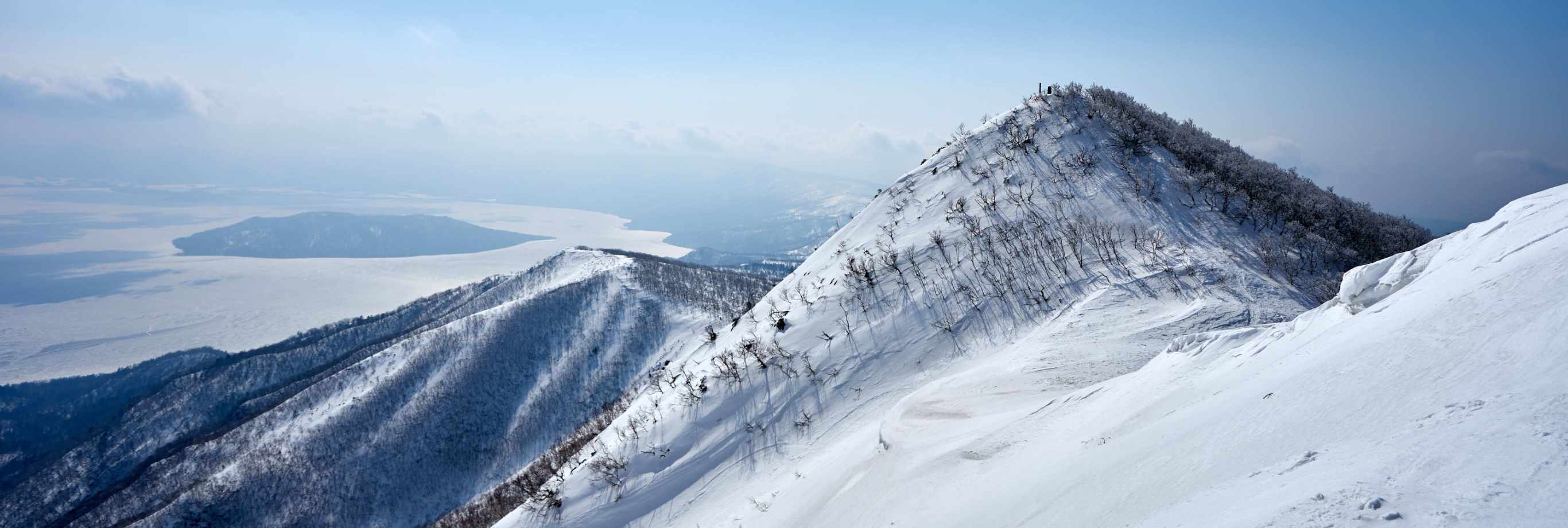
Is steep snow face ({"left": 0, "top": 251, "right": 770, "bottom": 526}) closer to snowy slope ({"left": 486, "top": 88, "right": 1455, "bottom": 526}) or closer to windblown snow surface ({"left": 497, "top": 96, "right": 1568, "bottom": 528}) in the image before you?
snowy slope ({"left": 486, "top": 88, "right": 1455, "bottom": 526})

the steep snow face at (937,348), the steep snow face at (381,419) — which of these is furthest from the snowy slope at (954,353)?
the steep snow face at (381,419)

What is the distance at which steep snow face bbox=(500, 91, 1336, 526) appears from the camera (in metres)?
9.30

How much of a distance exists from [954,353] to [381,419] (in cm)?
6970

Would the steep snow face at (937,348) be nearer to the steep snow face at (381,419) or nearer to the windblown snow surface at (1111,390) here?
the windblown snow surface at (1111,390)

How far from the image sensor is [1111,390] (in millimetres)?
8453

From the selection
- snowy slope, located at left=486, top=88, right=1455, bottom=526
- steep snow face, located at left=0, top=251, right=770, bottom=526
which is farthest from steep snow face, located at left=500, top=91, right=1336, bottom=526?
steep snow face, located at left=0, top=251, right=770, bottom=526

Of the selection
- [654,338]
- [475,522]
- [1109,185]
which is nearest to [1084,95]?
[1109,185]

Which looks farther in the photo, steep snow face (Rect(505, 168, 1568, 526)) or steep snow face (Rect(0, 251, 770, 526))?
steep snow face (Rect(0, 251, 770, 526))

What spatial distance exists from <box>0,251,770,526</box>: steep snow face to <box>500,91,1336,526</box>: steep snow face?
138 feet

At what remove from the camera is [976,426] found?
9062 millimetres

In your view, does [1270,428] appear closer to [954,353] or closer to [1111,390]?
[1111,390]

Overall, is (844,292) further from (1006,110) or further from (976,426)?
(1006,110)

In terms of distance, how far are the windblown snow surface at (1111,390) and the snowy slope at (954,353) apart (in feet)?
0.19

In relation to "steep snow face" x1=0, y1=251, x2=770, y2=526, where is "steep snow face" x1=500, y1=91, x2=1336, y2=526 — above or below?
above
